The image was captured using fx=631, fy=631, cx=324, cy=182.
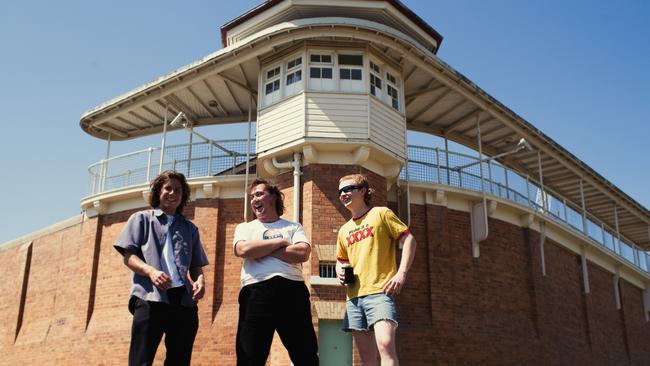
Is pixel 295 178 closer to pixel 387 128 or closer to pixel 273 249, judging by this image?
pixel 387 128

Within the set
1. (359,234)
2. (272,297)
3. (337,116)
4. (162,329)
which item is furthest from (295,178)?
(162,329)

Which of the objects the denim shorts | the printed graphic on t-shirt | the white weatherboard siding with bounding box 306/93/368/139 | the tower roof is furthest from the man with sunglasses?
the tower roof

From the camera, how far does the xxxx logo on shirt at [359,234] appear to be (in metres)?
5.51

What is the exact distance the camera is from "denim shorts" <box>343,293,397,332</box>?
5148mm

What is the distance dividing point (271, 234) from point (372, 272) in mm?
915

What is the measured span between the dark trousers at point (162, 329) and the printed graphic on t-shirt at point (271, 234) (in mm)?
796

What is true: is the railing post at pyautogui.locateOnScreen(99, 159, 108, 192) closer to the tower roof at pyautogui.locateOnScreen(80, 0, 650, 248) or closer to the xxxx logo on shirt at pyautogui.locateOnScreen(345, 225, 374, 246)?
the tower roof at pyautogui.locateOnScreen(80, 0, 650, 248)

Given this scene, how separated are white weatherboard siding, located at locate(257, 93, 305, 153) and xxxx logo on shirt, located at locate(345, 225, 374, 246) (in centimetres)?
1025

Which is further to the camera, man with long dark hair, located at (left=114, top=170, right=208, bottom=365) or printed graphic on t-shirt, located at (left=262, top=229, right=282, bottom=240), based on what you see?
printed graphic on t-shirt, located at (left=262, top=229, right=282, bottom=240)

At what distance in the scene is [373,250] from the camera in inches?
214

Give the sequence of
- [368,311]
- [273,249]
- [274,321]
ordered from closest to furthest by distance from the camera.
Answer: [274,321] → [273,249] → [368,311]

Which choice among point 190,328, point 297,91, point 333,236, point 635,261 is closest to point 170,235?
point 190,328

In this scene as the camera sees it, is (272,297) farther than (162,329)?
Yes

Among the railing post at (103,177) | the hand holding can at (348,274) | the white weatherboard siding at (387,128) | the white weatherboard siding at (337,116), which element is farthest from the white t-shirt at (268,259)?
the railing post at (103,177)
